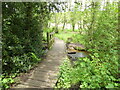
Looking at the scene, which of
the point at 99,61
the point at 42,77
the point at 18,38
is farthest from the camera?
the point at 18,38

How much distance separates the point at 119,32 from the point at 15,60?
3.19m

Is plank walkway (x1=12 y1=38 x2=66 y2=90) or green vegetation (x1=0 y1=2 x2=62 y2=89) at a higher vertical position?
green vegetation (x1=0 y1=2 x2=62 y2=89)

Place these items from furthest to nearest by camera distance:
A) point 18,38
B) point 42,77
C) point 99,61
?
point 18,38 → point 42,77 → point 99,61

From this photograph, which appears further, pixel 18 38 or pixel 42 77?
pixel 18 38

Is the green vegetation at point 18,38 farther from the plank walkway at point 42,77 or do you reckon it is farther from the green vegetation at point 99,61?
the green vegetation at point 99,61

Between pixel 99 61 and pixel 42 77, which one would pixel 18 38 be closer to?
pixel 42 77

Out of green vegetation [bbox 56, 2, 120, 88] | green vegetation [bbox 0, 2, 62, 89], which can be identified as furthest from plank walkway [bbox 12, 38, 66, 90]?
green vegetation [bbox 0, 2, 62, 89]

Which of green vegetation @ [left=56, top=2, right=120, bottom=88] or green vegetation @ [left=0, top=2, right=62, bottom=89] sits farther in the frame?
green vegetation @ [left=0, top=2, right=62, bottom=89]

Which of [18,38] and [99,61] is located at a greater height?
[18,38]

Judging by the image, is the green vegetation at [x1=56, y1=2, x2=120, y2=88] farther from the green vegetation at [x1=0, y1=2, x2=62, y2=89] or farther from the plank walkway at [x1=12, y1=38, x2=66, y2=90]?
the green vegetation at [x1=0, y1=2, x2=62, y2=89]

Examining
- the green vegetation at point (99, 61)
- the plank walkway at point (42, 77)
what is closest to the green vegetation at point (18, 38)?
the plank walkway at point (42, 77)

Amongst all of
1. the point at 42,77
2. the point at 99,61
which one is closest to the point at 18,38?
the point at 42,77

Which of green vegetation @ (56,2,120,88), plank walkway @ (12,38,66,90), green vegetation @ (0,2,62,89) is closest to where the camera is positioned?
green vegetation @ (56,2,120,88)

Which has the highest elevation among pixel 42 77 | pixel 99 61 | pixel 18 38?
pixel 18 38
